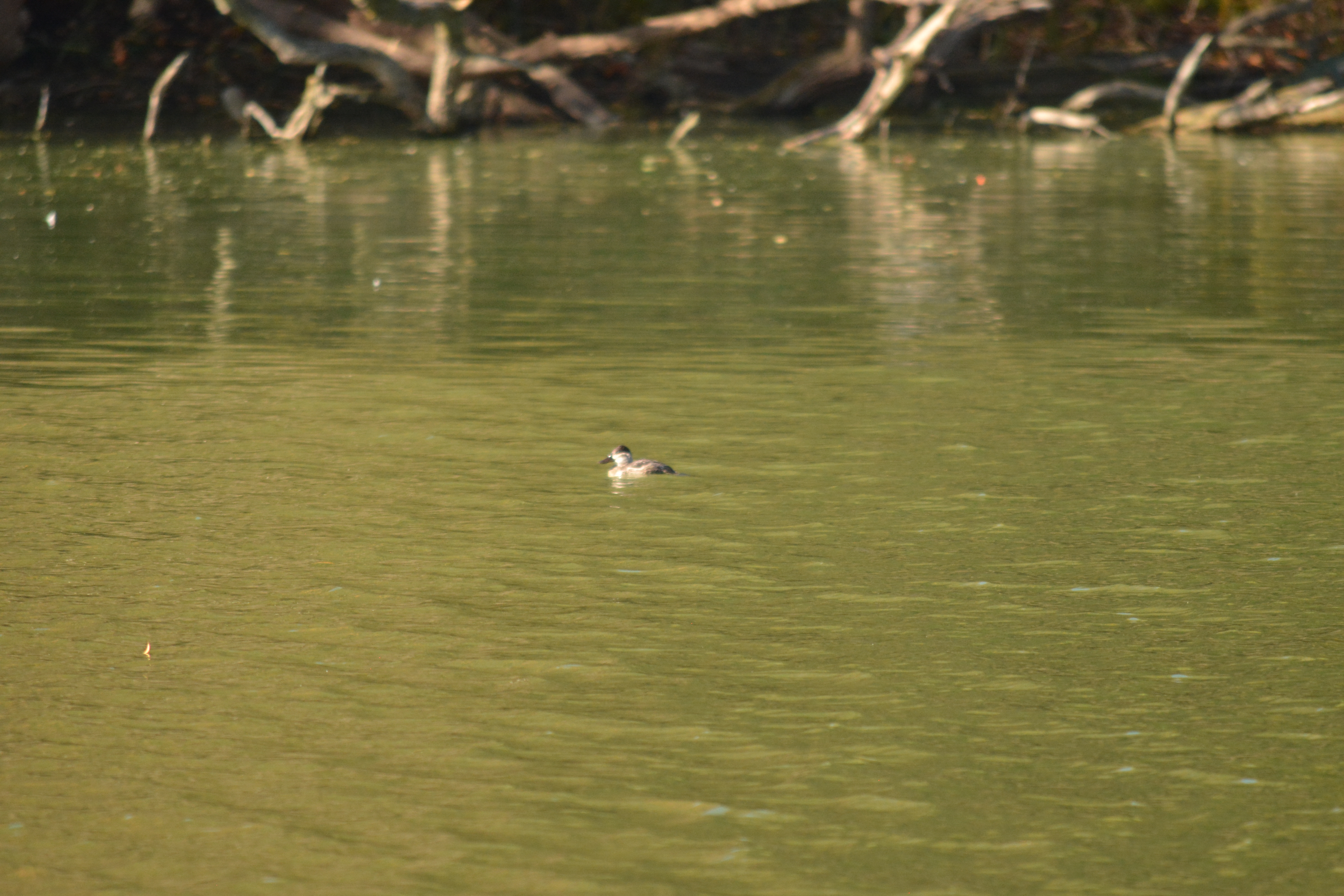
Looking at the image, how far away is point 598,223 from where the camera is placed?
20984 mm

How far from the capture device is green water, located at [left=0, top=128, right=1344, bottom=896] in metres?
4.98

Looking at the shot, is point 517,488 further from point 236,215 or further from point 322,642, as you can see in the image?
point 236,215

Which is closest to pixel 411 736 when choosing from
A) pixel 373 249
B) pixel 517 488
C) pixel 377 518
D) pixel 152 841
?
pixel 152 841

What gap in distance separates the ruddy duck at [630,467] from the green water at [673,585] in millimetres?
148

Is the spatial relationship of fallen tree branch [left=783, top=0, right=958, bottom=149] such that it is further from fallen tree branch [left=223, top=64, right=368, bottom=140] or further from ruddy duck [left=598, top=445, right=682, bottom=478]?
ruddy duck [left=598, top=445, right=682, bottom=478]

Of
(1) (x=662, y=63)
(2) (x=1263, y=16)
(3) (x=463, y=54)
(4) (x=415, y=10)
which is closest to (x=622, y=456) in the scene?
(4) (x=415, y=10)

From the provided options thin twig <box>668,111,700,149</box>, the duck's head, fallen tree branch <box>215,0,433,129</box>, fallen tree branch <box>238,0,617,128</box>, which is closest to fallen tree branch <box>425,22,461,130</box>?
fallen tree branch <box>238,0,617,128</box>

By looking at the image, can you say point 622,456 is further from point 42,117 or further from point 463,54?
point 42,117

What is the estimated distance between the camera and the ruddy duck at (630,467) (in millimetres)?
8789

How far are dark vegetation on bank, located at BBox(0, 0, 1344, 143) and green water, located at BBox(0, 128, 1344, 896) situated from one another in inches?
737

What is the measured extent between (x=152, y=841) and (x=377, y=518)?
3304 mm

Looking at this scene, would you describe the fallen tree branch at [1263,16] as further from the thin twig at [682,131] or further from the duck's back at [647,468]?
the duck's back at [647,468]

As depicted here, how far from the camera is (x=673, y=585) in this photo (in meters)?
7.20

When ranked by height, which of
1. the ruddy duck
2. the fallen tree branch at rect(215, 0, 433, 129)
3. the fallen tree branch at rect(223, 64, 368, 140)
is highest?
the fallen tree branch at rect(215, 0, 433, 129)
